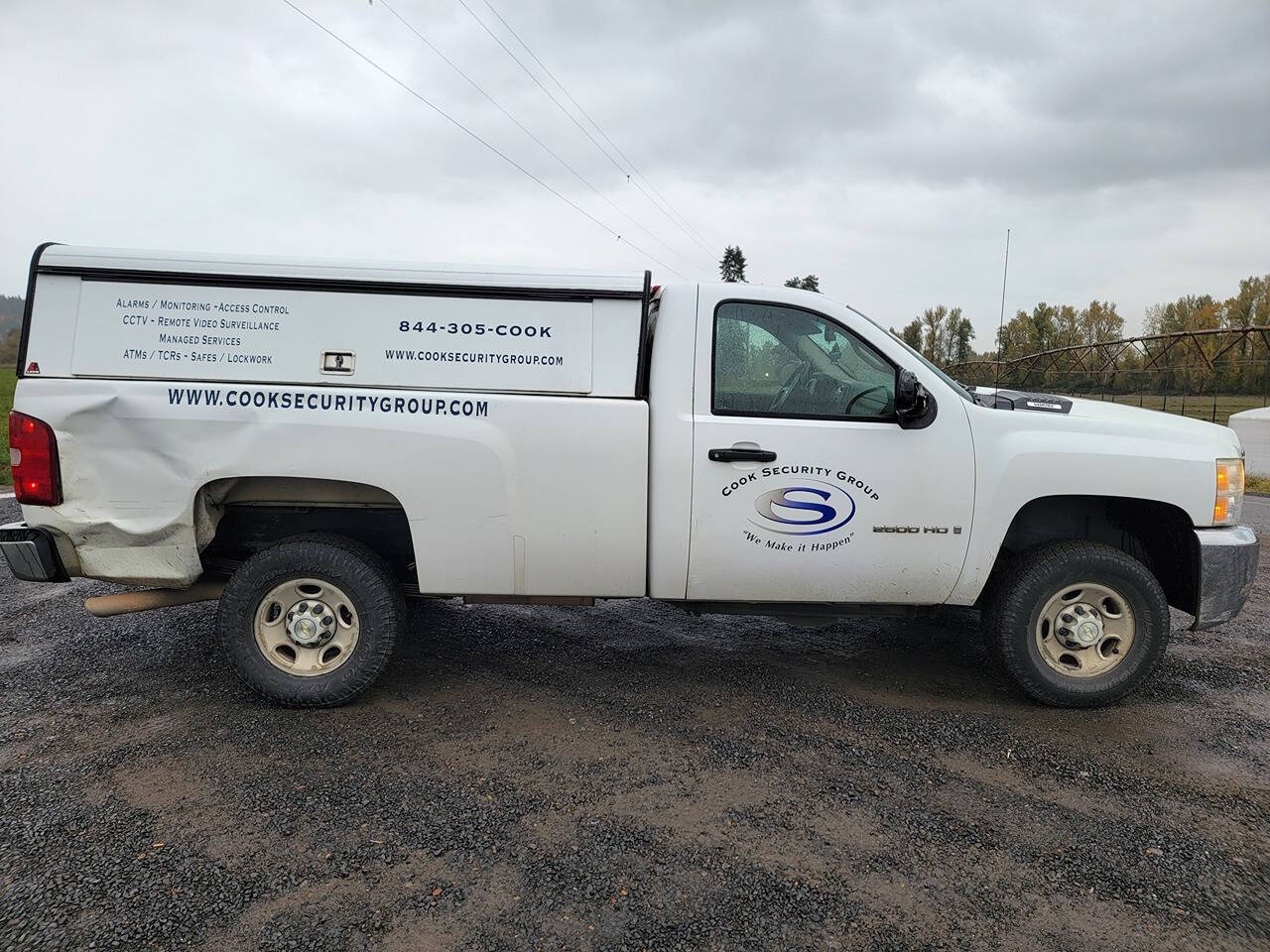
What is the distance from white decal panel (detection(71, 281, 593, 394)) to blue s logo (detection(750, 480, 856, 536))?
1.02 m

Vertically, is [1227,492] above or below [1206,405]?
below

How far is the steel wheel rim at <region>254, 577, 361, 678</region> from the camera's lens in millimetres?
3885

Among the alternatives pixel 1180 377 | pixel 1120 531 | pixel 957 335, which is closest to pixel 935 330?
pixel 957 335

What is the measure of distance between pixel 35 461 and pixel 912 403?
3.97 metres

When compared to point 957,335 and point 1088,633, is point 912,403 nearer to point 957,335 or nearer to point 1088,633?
point 1088,633

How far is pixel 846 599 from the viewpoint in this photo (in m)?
3.97

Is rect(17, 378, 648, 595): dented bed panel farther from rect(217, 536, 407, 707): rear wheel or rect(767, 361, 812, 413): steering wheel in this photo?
rect(767, 361, 812, 413): steering wheel

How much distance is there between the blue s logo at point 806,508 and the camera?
12.6 feet

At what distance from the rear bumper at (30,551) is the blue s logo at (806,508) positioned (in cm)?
325

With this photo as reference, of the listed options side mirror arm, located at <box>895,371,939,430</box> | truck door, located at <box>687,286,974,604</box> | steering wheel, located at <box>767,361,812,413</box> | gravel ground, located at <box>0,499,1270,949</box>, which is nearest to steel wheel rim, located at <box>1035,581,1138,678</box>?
gravel ground, located at <box>0,499,1270,949</box>

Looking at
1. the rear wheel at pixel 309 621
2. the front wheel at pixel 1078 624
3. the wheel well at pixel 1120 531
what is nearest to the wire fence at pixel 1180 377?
the wheel well at pixel 1120 531

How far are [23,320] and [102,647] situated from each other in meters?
2.08

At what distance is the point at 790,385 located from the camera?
393cm

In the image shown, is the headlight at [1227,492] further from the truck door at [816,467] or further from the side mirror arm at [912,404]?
the side mirror arm at [912,404]
